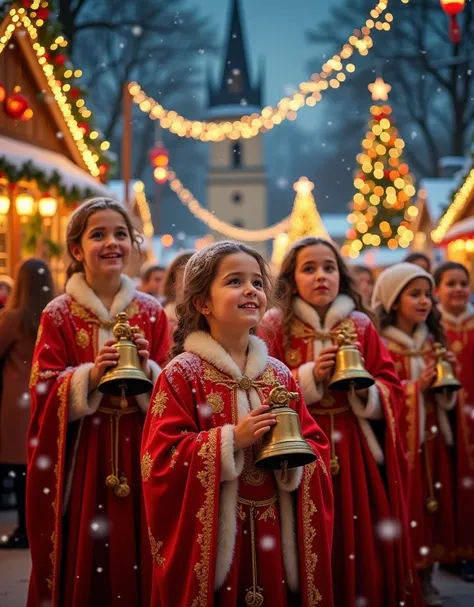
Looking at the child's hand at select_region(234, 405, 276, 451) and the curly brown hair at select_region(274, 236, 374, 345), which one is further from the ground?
the curly brown hair at select_region(274, 236, 374, 345)

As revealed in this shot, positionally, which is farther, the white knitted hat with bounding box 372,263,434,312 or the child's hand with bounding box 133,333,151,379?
the white knitted hat with bounding box 372,263,434,312

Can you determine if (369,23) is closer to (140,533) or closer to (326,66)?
(326,66)

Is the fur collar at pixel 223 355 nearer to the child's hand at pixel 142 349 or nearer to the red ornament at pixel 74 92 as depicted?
the child's hand at pixel 142 349

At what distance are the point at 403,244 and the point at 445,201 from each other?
200 inches

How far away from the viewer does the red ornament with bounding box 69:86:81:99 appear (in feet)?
49.1

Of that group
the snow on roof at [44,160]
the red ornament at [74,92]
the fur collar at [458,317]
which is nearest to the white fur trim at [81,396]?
the fur collar at [458,317]

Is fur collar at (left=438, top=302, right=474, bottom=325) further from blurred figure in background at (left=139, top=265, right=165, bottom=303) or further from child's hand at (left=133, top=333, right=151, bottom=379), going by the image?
blurred figure in background at (left=139, top=265, right=165, bottom=303)

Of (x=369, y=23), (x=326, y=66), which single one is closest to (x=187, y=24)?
(x=326, y=66)

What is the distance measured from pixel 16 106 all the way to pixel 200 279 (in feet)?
31.9

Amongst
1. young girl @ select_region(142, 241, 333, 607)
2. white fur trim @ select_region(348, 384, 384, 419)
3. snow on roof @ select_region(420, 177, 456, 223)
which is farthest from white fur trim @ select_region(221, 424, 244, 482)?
snow on roof @ select_region(420, 177, 456, 223)

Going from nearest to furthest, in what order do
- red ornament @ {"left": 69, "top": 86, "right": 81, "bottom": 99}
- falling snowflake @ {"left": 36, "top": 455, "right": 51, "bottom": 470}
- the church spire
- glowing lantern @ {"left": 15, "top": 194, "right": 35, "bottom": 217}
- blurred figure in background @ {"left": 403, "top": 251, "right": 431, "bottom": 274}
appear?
falling snowflake @ {"left": 36, "top": 455, "right": 51, "bottom": 470} → blurred figure in background @ {"left": 403, "top": 251, "right": 431, "bottom": 274} → glowing lantern @ {"left": 15, "top": 194, "right": 35, "bottom": 217} → red ornament @ {"left": 69, "top": 86, "right": 81, "bottom": 99} → the church spire

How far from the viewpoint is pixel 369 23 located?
32.5 feet

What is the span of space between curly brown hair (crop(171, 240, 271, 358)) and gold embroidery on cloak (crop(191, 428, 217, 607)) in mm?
599

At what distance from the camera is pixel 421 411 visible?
245 inches
